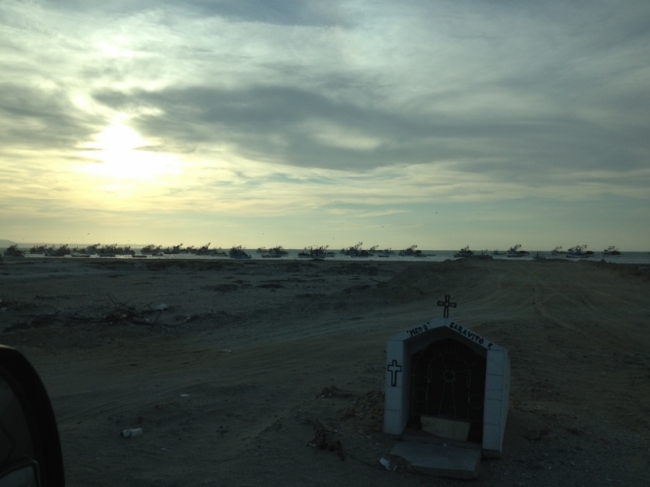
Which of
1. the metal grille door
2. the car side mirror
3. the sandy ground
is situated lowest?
the sandy ground

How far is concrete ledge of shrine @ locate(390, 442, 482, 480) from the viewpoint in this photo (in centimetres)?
664

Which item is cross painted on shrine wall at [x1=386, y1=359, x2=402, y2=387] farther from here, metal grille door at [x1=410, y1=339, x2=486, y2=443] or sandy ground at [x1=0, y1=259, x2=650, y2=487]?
sandy ground at [x1=0, y1=259, x2=650, y2=487]

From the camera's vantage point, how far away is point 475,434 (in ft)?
24.8

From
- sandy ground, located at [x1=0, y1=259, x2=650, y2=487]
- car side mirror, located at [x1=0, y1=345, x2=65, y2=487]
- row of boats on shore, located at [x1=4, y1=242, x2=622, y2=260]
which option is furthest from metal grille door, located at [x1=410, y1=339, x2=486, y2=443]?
row of boats on shore, located at [x1=4, y1=242, x2=622, y2=260]

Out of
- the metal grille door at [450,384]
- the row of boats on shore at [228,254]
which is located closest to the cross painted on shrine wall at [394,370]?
the metal grille door at [450,384]

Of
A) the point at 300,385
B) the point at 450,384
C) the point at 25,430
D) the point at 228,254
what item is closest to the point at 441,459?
the point at 450,384

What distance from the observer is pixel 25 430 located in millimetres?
2793

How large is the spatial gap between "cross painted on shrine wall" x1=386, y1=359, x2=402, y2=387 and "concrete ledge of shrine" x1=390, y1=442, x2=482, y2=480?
730mm

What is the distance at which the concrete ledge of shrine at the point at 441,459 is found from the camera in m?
6.64

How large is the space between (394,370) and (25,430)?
535 centimetres

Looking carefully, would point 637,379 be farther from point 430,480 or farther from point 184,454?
point 184,454

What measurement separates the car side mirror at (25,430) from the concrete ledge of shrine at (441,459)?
464 centimetres

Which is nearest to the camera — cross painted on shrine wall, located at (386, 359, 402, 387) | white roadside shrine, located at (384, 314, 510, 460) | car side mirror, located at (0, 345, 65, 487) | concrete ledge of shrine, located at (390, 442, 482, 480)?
car side mirror, located at (0, 345, 65, 487)

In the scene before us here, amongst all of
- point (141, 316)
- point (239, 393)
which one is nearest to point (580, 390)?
point (239, 393)
